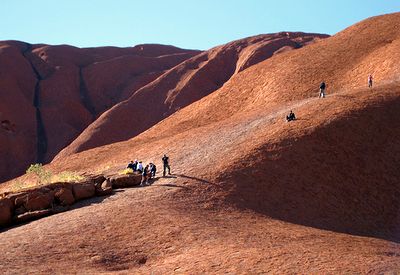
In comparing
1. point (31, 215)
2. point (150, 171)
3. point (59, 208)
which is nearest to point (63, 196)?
point (59, 208)

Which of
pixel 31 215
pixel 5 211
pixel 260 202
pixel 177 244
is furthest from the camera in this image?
pixel 260 202

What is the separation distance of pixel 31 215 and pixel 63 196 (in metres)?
1.80

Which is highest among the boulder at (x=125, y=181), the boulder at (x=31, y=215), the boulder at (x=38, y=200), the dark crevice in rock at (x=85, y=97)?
the dark crevice in rock at (x=85, y=97)

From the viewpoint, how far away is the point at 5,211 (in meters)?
20.1

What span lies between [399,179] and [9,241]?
17.4 metres

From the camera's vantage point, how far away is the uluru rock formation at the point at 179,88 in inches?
2445

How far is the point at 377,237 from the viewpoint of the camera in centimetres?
1878

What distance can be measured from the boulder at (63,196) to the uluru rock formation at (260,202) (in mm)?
1593

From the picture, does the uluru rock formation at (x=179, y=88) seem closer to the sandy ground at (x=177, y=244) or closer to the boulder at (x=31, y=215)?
the boulder at (x=31, y=215)

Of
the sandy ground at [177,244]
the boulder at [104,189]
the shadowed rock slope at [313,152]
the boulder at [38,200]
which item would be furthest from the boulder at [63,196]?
the shadowed rock slope at [313,152]

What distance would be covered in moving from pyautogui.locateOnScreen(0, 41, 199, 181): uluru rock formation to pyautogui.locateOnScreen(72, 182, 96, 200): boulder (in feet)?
128

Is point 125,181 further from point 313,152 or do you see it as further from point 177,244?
point 313,152

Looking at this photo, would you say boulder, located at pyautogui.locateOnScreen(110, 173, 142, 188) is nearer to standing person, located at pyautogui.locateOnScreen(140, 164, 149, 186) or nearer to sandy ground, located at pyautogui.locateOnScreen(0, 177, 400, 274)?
standing person, located at pyautogui.locateOnScreen(140, 164, 149, 186)

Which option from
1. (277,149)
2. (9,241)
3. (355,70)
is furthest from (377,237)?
(355,70)
